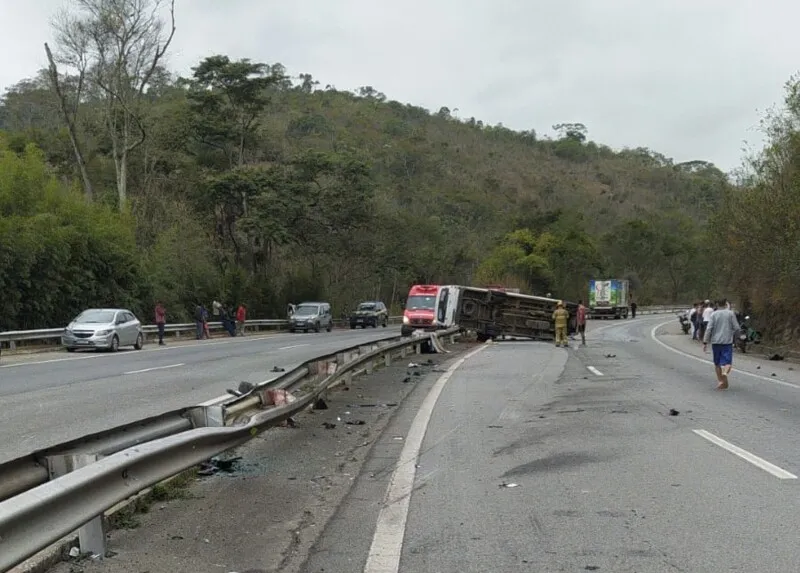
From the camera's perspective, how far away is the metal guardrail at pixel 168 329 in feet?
89.6

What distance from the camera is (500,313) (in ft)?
123

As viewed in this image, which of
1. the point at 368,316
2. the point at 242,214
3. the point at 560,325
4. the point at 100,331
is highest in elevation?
the point at 242,214

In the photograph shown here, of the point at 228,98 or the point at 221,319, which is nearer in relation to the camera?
the point at 221,319

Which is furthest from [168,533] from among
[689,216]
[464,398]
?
[689,216]

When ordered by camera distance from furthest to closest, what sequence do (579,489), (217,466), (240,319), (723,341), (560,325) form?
(240,319) < (560,325) < (723,341) < (217,466) < (579,489)

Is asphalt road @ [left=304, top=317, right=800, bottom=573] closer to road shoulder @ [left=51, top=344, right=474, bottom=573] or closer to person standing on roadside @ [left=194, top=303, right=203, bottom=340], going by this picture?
road shoulder @ [left=51, top=344, right=474, bottom=573]

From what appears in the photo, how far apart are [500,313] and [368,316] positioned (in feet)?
64.4

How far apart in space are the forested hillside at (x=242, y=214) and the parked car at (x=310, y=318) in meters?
3.02

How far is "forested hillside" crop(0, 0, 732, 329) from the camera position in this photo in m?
32.8

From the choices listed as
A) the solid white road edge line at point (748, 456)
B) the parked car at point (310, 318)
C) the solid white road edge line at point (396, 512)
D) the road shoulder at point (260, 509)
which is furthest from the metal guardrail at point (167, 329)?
the solid white road edge line at point (748, 456)

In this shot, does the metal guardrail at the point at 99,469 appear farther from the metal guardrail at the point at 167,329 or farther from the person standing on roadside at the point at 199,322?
the person standing on roadside at the point at 199,322

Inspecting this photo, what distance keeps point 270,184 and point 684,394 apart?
126 ft

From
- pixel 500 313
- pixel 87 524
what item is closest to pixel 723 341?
pixel 87 524

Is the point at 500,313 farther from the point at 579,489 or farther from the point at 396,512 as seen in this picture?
the point at 396,512
